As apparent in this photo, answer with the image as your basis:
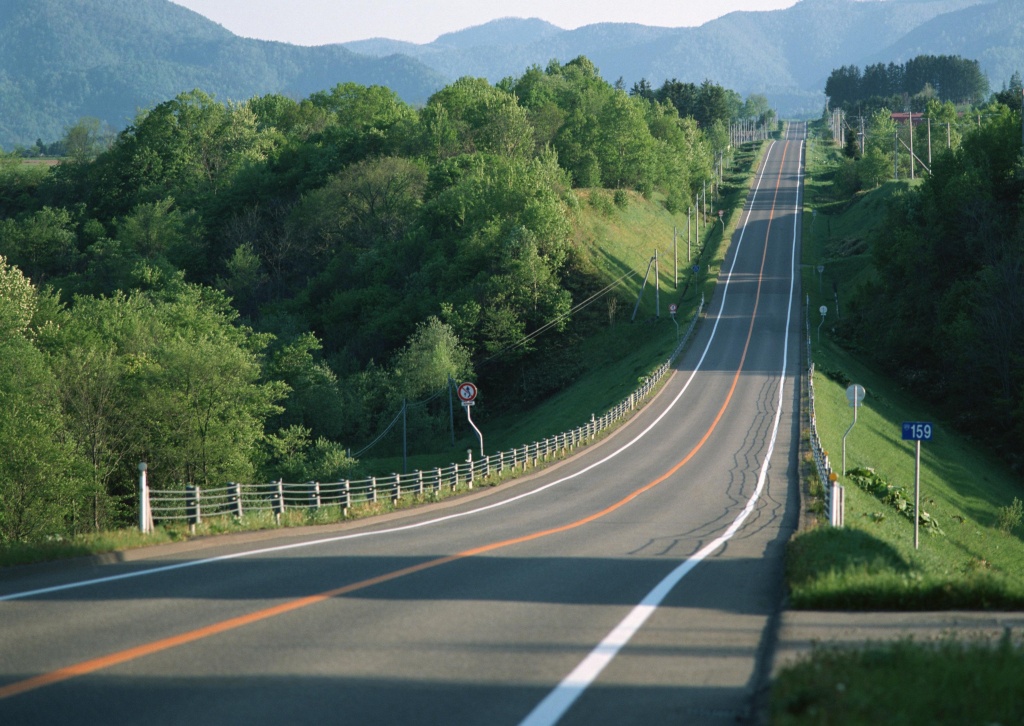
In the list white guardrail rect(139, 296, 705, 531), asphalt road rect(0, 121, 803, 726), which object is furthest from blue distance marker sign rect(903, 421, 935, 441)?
white guardrail rect(139, 296, 705, 531)

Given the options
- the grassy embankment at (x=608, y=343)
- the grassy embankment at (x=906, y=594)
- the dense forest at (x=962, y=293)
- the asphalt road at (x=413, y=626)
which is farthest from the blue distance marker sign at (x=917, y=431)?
the dense forest at (x=962, y=293)

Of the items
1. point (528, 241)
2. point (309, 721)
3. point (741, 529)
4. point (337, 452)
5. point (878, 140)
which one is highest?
point (878, 140)

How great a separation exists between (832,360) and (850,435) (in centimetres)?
2247

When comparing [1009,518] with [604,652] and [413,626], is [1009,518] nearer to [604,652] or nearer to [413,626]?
[604,652]

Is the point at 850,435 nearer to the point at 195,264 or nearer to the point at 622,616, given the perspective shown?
the point at 622,616

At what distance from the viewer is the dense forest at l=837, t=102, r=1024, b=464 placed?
2212 inches

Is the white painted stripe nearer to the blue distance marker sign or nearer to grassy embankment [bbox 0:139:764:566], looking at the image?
the blue distance marker sign

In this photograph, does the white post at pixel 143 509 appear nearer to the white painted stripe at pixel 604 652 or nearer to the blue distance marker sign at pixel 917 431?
the white painted stripe at pixel 604 652

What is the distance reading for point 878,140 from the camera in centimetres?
14250

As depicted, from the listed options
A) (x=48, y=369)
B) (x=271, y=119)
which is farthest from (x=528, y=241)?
(x=271, y=119)

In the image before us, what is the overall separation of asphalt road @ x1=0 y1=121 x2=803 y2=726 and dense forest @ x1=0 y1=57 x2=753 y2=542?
2146cm

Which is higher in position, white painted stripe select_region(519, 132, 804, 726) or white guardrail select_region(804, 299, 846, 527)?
white painted stripe select_region(519, 132, 804, 726)

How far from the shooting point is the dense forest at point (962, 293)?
56.2 m

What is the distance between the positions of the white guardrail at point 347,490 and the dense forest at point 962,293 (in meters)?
18.3
